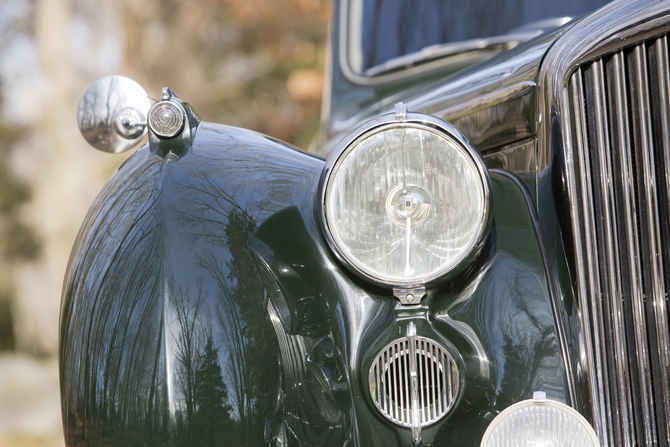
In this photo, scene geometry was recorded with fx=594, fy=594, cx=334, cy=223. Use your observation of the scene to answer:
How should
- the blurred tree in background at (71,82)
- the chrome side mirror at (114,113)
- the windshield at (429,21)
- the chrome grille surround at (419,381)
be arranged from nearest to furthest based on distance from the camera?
the chrome grille surround at (419,381), the chrome side mirror at (114,113), the windshield at (429,21), the blurred tree in background at (71,82)

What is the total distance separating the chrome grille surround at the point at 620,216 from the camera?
125cm

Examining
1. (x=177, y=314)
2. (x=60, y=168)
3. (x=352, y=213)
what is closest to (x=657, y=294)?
(x=352, y=213)

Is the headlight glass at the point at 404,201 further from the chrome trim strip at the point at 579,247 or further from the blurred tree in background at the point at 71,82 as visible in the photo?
the blurred tree in background at the point at 71,82

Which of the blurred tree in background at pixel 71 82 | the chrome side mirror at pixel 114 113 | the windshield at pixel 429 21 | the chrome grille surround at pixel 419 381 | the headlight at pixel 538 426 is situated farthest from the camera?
the blurred tree in background at pixel 71 82

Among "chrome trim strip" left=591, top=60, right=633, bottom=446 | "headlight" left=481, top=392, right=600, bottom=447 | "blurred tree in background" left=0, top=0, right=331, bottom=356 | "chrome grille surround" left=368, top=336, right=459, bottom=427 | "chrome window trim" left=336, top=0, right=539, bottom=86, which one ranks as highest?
"blurred tree in background" left=0, top=0, right=331, bottom=356

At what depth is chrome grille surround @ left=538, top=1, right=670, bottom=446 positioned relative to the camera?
1247 mm

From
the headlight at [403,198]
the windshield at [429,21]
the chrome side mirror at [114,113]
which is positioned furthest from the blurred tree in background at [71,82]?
the headlight at [403,198]

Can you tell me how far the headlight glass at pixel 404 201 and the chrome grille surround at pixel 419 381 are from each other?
14 cm

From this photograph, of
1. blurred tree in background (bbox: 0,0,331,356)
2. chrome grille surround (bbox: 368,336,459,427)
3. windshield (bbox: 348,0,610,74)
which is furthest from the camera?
blurred tree in background (bbox: 0,0,331,356)

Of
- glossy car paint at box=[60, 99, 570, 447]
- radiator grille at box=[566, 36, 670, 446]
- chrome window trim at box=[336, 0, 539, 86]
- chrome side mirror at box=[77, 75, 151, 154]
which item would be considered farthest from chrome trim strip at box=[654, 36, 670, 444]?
chrome side mirror at box=[77, 75, 151, 154]

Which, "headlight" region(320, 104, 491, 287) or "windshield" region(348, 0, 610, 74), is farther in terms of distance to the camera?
"windshield" region(348, 0, 610, 74)

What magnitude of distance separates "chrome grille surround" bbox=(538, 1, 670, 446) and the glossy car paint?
0.31ft

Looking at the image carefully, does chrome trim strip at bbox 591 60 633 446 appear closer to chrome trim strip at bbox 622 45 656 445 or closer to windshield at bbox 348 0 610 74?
chrome trim strip at bbox 622 45 656 445

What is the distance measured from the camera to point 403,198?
1.24 meters
